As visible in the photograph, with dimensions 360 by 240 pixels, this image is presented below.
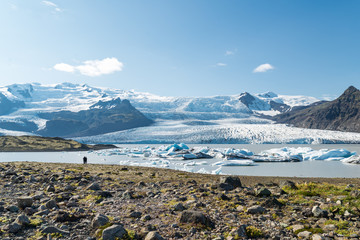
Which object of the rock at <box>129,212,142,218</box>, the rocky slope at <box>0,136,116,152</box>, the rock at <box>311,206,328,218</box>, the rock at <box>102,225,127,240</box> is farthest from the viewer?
the rocky slope at <box>0,136,116,152</box>

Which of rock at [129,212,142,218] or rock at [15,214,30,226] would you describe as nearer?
rock at [15,214,30,226]

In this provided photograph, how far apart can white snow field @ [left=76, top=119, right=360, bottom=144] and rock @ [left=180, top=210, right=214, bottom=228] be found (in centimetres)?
11110

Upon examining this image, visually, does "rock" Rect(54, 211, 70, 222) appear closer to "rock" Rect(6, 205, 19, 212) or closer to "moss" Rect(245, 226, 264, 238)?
"rock" Rect(6, 205, 19, 212)

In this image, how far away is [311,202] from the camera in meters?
8.16

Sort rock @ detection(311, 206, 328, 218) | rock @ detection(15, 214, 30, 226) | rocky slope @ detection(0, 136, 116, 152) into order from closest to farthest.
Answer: rock @ detection(15, 214, 30, 226), rock @ detection(311, 206, 328, 218), rocky slope @ detection(0, 136, 116, 152)

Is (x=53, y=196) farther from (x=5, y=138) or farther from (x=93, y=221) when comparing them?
(x=5, y=138)

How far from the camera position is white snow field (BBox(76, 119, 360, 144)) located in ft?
367

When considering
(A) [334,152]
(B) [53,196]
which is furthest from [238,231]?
(A) [334,152]

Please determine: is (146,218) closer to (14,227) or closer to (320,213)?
(14,227)

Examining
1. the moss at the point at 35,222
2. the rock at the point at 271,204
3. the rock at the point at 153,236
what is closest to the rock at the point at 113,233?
the rock at the point at 153,236

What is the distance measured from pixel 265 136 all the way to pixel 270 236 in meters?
117

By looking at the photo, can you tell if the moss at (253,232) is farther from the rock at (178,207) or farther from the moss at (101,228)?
the moss at (101,228)

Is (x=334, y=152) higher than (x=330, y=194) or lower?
lower

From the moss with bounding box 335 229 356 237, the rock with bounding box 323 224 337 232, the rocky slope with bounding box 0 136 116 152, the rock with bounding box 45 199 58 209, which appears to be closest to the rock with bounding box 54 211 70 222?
the rock with bounding box 45 199 58 209
